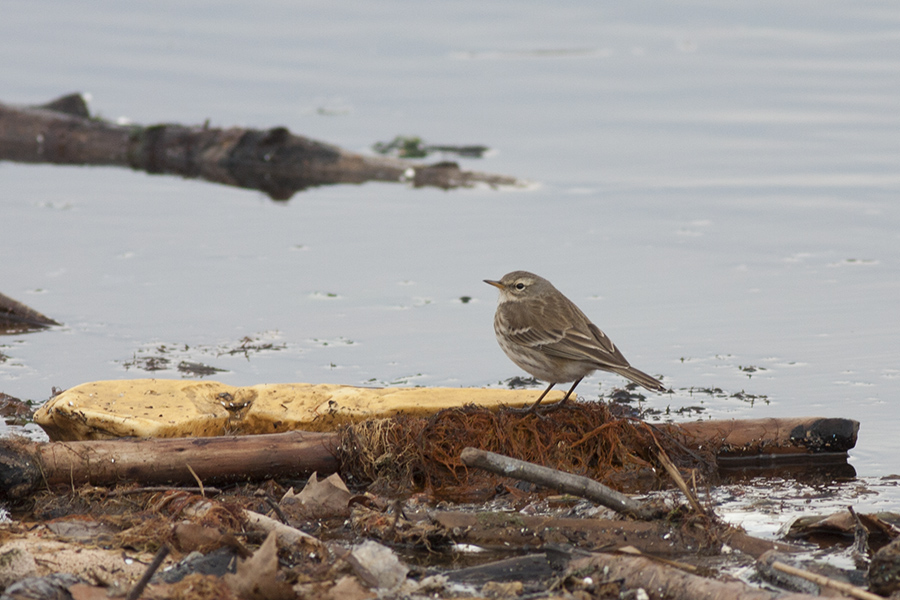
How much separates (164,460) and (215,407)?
108 centimetres

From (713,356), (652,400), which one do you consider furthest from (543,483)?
(713,356)

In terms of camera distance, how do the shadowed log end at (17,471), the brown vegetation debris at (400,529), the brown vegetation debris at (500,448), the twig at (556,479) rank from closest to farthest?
the twig at (556,479) → the brown vegetation debris at (400,529) → the shadowed log end at (17,471) → the brown vegetation debris at (500,448)

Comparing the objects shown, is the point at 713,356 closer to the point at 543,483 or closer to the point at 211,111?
the point at 543,483

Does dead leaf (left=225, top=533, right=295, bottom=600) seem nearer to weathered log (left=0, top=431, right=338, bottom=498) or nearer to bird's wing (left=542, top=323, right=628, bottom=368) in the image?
weathered log (left=0, top=431, right=338, bottom=498)

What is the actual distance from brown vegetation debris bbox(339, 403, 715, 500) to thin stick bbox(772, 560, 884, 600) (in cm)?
188

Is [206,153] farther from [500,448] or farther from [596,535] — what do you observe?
[596,535]

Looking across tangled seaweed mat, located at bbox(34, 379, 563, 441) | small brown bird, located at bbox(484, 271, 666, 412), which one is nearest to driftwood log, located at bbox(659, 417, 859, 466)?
small brown bird, located at bbox(484, 271, 666, 412)

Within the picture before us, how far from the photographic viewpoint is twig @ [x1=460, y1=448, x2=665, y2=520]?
17.2ft

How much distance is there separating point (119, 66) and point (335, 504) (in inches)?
713

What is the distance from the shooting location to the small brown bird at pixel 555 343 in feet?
24.7

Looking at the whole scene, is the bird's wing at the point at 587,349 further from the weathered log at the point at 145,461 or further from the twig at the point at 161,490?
the twig at the point at 161,490

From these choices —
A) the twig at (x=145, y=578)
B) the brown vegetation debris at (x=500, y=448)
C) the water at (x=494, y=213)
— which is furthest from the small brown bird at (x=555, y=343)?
the twig at (x=145, y=578)

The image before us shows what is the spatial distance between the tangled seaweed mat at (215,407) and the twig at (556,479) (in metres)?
1.92

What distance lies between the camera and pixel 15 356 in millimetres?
9234
